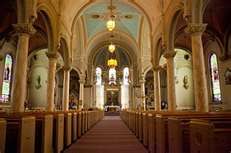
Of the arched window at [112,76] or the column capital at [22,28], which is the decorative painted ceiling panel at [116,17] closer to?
the arched window at [112,76]

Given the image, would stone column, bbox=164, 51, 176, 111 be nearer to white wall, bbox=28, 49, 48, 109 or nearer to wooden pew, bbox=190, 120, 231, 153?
wooden pew, bbox=190, 120, 231, 153

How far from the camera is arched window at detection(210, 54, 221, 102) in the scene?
52.5 feet

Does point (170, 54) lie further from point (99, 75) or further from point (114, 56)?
point (99, 75)

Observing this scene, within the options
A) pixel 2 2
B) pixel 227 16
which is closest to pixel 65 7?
pixel 2 2

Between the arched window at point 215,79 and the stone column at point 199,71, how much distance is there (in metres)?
9.15

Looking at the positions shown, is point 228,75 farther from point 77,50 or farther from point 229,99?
point 77,50

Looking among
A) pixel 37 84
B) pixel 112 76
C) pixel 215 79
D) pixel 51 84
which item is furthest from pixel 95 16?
pixel 112 76

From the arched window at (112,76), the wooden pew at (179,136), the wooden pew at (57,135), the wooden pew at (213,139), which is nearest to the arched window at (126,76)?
the arched window at (112,76)

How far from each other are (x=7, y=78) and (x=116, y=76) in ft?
63.3

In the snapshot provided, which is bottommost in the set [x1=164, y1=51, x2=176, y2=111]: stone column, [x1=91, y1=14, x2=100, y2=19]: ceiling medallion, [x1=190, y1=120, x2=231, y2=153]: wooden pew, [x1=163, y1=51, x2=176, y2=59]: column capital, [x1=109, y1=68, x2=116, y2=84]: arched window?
[x1=190, y1=120, x2=231, y2=153]: wooden pew

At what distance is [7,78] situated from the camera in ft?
55.2

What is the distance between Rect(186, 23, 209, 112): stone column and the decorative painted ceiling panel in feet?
38.6

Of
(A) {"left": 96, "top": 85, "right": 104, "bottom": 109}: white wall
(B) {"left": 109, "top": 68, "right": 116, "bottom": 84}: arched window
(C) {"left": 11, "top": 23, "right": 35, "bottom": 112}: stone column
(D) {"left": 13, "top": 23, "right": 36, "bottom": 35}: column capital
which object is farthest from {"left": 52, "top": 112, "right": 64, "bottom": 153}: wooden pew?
(B) {"left": 109, "top": 68, "right": 116, "bottom": 84}: arched window

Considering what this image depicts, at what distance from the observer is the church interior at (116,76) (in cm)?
322
